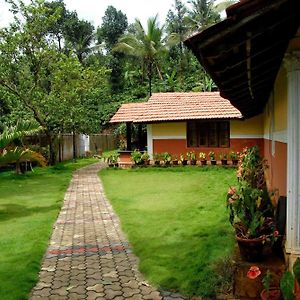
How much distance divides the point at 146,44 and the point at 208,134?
1506 cm

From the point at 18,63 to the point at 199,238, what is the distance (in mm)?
15436

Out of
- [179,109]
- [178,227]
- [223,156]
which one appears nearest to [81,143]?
[179,109]

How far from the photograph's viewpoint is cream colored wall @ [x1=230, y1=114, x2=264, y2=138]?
62.6 feet

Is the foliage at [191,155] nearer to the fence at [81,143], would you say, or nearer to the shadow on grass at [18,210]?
the fence at [81,143]

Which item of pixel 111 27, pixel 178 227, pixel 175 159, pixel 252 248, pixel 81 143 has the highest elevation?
pixel 111 27

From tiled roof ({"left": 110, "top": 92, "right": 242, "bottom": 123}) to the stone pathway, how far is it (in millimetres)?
10525

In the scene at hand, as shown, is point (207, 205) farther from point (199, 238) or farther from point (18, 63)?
point (18, 63)

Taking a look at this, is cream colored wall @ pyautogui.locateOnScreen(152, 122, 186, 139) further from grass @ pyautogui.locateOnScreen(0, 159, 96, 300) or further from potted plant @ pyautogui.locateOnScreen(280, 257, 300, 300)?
potted plant @ pyautogui.locateOnScreen(280, 257, 300, 300)

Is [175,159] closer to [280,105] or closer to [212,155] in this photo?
[212,155]

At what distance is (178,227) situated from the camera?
7.57m

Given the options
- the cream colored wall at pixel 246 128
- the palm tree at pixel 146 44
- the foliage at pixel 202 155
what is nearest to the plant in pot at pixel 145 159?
the foliage at pixel 202 155

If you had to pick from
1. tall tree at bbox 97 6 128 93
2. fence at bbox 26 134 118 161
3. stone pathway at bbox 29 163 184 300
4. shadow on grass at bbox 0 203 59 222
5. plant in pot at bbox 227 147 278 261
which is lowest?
stone pathway at bbox 29 163 184 300

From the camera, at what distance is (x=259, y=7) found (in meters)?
2.46

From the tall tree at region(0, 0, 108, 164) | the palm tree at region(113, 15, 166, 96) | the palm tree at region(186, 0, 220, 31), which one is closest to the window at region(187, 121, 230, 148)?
the tall tree at region(0, 0, 108, 164)
